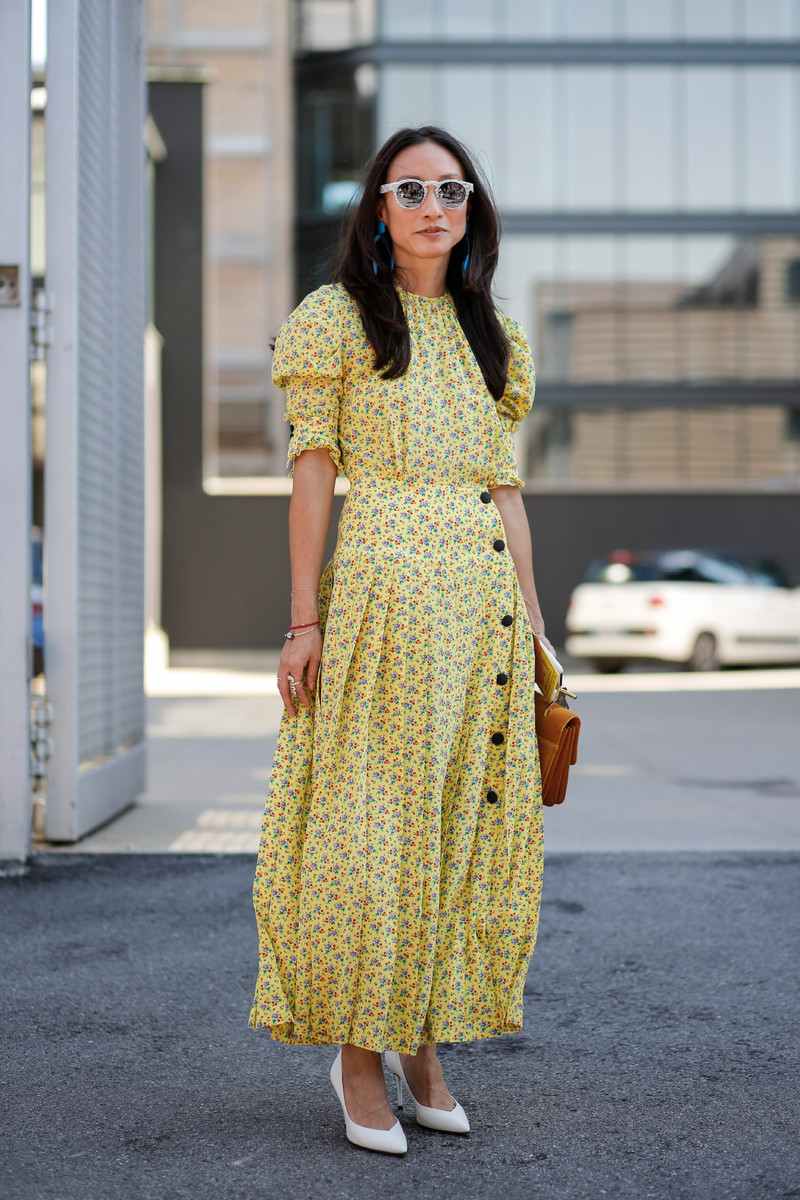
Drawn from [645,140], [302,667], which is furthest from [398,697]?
[645,140]

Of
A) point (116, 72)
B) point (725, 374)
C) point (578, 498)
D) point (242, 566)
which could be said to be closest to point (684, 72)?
point (725, 374)

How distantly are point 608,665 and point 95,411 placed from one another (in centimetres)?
1410

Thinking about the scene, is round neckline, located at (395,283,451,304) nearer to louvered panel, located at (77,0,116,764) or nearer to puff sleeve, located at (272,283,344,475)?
puff sleeve, located at (272,283,344,475)

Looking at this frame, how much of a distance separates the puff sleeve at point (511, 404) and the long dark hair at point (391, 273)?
4 centimetres

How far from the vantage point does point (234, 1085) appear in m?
3.46

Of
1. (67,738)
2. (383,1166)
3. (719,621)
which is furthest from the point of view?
(719,621)

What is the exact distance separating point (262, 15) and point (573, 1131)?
109 feet

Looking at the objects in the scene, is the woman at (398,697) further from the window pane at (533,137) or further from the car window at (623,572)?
the window pane at (533,137)

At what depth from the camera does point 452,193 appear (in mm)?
3213

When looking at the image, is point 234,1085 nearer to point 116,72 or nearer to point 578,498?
point 116,72

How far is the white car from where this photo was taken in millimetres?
19328

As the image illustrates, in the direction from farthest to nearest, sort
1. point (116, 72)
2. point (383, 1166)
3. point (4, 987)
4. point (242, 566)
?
point (242, 566) < point (116, 72) < point (4, 987) < point (383, 1166)

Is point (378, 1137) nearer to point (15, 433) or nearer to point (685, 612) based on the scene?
point (15, 433)

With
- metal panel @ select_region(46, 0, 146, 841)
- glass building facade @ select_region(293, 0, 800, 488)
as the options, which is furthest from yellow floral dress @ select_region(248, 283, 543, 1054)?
glass building facade @ select_region(293, 0, 800, 488)
